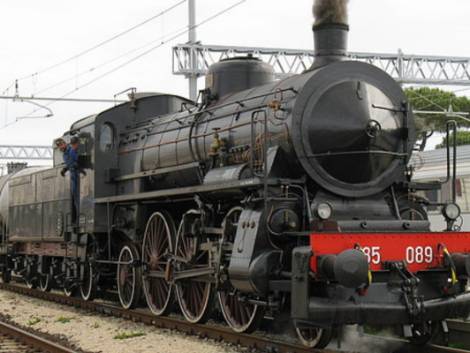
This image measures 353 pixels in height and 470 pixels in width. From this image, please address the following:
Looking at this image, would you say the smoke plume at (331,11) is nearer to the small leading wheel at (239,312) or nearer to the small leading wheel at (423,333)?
the small leading wheel at (239,312)

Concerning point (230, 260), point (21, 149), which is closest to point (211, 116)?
point (230, 260)

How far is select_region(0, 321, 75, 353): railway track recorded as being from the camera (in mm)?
9133

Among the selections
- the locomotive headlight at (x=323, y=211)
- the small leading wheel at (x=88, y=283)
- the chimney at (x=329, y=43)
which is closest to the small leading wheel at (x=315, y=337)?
the locomotive headlight at (x=323, y=211)

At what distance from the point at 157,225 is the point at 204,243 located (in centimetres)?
185

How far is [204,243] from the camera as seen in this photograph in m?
9.87

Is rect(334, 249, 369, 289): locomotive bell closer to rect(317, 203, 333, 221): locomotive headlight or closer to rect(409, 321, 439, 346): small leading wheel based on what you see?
rect(317, 203, 333, 221): locomotive headlight

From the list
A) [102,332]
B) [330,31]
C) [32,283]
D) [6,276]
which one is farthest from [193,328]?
[6,276]

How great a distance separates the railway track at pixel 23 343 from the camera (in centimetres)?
913

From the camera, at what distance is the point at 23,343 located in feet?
33.0

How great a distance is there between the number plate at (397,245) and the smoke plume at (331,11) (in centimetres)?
298

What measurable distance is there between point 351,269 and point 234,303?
308 centimetres

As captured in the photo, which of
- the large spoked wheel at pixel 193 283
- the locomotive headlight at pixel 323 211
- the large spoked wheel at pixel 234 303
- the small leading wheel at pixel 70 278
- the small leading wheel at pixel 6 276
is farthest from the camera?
the small leading wheel at pixel 6 276

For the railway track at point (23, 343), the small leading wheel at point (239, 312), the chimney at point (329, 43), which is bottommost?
the railway track at point (23, 343)

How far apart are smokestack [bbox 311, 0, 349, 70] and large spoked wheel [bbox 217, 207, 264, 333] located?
7.15 ft
